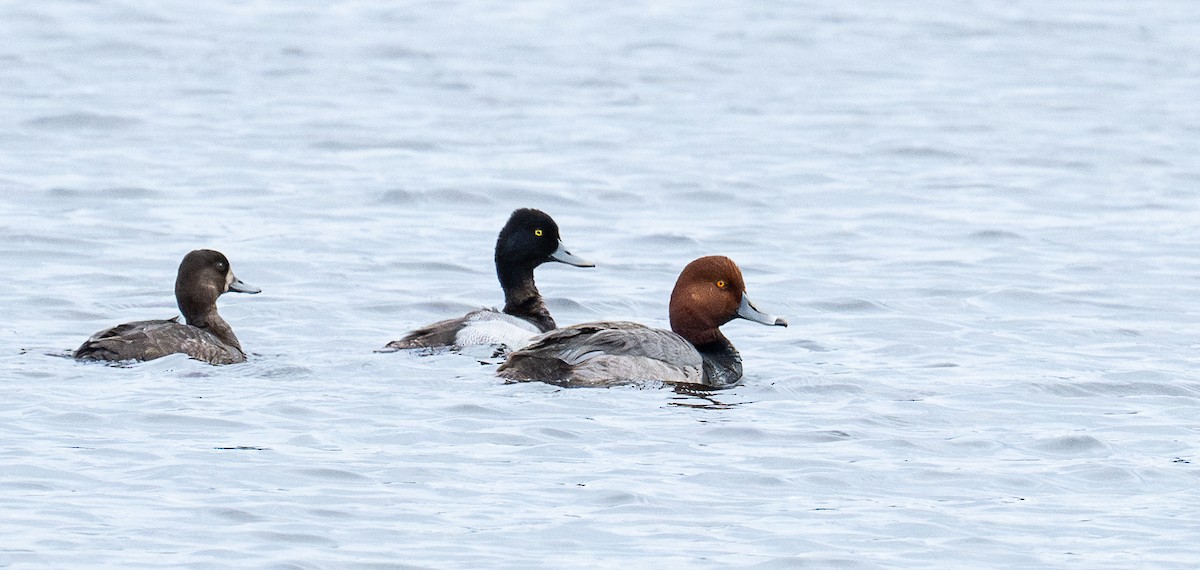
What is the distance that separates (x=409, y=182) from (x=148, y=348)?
27.0 feet

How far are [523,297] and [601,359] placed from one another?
2456 mm

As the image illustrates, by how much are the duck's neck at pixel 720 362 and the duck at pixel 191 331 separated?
2648mm

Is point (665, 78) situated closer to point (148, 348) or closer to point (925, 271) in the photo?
point (925, 271)

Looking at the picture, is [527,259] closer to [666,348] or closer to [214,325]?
[214,325]

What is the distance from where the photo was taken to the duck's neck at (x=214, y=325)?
1166cm

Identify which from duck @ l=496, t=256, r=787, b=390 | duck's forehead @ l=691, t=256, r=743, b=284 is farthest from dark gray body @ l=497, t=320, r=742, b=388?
duck's forehead @ l=691, t=256, r=743, b=284

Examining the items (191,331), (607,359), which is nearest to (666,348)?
(607,359)

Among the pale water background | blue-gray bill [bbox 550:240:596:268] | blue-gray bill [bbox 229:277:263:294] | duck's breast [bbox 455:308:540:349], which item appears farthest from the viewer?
blue-gray bill [bbox 550:240:596:268]

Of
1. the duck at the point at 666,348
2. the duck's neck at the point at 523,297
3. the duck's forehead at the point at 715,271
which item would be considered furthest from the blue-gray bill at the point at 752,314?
the duck's neck at the point at 523,297

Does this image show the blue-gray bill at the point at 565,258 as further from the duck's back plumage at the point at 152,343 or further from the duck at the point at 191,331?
the duck's back plumage at the point at 152,343

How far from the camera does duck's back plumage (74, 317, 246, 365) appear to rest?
10781 millimetres

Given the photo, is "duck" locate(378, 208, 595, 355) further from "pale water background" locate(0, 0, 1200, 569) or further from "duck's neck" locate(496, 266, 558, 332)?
"pale water background" locate(0, 0, 1200, 569)

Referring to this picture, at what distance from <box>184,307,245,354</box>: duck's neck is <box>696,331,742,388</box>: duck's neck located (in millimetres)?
2709

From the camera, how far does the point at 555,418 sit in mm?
9781
